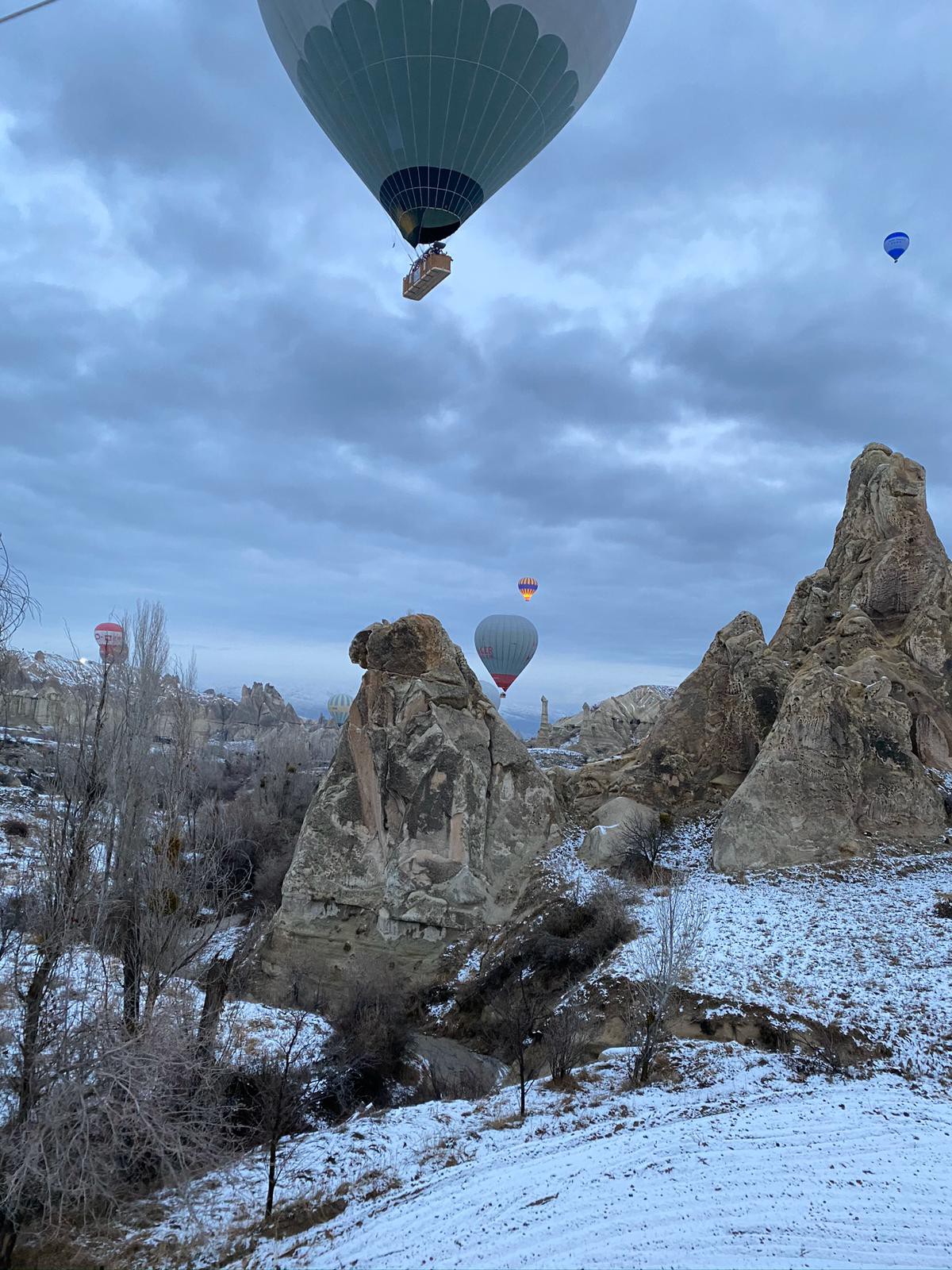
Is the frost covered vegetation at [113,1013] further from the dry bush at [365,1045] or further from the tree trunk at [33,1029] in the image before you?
the dry bush at [365,1045]

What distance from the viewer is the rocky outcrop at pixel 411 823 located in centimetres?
2017

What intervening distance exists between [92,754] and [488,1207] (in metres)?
6.67

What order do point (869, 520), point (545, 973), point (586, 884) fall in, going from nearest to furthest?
1. point (545, 973)
2. point (586, 884)
3. point (869, 520)

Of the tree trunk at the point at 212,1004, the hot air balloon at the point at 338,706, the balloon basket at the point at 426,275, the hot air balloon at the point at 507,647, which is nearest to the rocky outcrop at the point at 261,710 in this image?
the hot air balloon at the point at 338,706

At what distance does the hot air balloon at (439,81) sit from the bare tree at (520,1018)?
911 inches

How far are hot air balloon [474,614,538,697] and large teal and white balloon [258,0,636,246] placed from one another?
3854cm

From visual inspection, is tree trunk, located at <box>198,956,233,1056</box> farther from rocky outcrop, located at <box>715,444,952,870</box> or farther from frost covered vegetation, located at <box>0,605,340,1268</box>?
rocky outcrop, located at <box>715,444,952,870</box>

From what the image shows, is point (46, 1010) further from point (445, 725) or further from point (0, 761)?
point (0, 761)

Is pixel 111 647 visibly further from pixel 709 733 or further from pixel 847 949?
pixel 709 733

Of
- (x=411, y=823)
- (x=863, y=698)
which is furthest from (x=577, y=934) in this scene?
(x=863, y=698)

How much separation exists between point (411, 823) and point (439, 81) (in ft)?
71.4

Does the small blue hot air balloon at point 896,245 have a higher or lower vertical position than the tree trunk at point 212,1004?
higher

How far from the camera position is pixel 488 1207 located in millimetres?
8258

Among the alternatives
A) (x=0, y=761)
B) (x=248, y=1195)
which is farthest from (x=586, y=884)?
(x=0, y=761)
